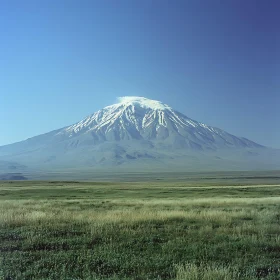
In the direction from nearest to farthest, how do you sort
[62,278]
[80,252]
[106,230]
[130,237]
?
[62,278], [80,252], [130,237], [106,230]

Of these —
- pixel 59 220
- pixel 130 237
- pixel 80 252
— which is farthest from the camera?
pixel 59 220

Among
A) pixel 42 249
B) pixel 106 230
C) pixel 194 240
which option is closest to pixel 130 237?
pixel 106 230

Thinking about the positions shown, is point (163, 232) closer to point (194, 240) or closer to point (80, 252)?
point (194, 240)

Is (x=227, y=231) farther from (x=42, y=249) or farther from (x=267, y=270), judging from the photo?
(x=42, y=249)

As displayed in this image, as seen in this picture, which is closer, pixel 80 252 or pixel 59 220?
pixel 80 252

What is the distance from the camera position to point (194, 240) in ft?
43.5

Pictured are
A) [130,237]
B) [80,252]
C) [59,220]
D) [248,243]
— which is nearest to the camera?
[80,252]

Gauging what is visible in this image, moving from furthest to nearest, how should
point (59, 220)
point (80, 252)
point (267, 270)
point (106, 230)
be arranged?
1. point (59, 220)
2. point (106, 230)
3. point (80, 252)
4. point (267, 270)

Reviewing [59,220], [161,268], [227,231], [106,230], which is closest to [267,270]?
[161,268]

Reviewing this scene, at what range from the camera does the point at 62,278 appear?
8.67 m

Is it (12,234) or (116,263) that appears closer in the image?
(116,263)

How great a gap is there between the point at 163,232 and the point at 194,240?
186cm

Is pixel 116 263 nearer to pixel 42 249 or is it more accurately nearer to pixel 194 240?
pixel 42 249

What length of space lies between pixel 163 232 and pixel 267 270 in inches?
222
